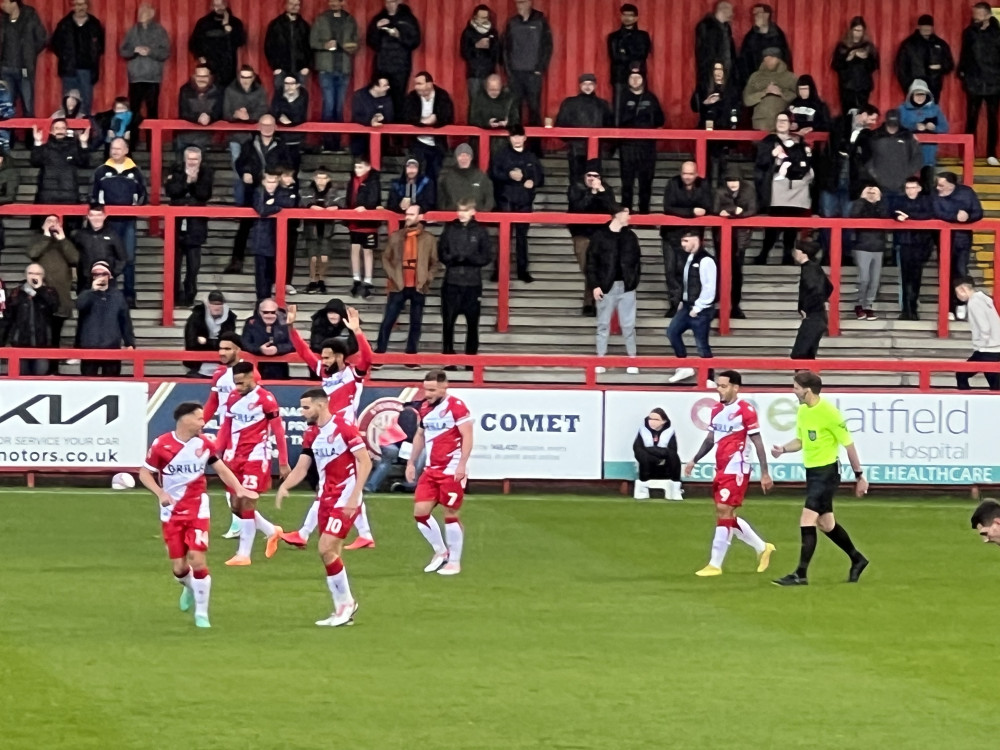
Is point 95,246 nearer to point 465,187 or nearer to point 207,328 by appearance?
point 207,328

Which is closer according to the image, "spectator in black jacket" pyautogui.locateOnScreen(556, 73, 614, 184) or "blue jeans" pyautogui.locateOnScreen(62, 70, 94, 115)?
"spectator in black jacket" pyautogui.locateOnScreen(556, 73, 614, 184)

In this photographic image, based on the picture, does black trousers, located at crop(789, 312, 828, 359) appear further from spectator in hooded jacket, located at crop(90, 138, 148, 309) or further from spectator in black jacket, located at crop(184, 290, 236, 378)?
spectator in hooded jacket, located at crop(90, 138, 148, 309)

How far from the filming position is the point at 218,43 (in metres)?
30.4

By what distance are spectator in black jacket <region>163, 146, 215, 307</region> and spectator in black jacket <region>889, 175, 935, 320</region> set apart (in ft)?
31.9

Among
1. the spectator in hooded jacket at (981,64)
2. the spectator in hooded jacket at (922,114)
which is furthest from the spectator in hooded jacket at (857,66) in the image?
the spectator in hooded jacket at (981,64)

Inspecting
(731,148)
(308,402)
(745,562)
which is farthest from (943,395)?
(308,402)

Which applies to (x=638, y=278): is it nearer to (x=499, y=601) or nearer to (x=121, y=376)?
(x=121, y=376)

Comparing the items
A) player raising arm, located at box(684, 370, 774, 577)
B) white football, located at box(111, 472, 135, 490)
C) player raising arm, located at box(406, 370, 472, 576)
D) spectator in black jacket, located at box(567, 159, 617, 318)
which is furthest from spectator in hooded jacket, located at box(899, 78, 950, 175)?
player raising arm, located at box(406, 370, 472, 576)

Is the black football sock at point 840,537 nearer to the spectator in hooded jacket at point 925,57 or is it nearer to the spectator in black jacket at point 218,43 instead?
the spectator in hooded jacket at point 925,57

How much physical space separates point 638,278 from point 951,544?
23.5 feet

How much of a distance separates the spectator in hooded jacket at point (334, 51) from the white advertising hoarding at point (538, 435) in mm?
7936

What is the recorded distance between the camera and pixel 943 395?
81.5ft

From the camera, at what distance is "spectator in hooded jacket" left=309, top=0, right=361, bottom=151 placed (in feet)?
99.9

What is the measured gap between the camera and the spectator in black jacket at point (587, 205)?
28.0m
